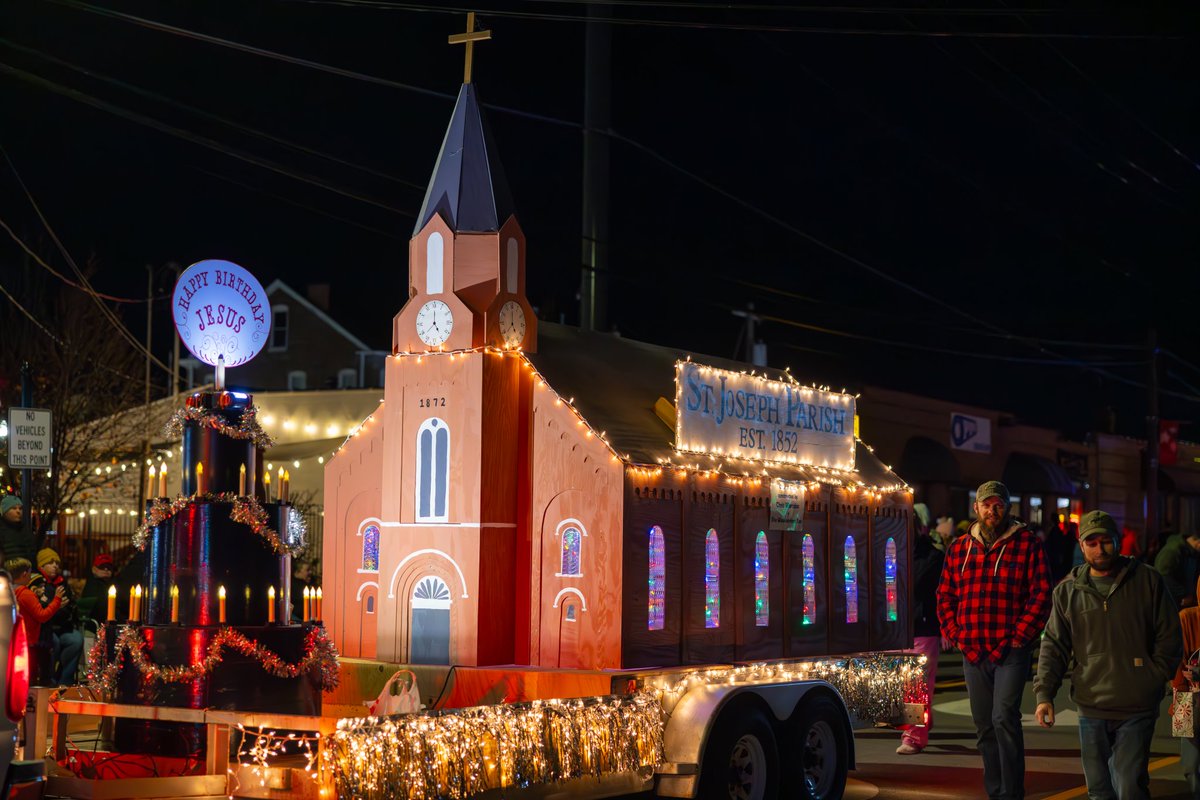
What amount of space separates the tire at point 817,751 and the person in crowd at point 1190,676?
7.38ft

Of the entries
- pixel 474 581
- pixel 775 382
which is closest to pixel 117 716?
pixel 474 581

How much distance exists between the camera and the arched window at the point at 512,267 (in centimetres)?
1033

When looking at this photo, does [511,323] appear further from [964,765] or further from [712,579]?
[964,765]

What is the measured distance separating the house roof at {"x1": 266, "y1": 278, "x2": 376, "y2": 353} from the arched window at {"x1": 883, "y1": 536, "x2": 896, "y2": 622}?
38123 millimetres

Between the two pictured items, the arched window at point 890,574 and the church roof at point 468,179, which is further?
the arched window at point 890,574

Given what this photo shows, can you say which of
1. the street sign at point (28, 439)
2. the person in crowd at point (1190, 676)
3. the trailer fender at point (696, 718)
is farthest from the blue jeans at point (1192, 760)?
the street sign at point (28, 439)

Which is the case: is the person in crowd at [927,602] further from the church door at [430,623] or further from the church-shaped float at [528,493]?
the church door at [430,623]

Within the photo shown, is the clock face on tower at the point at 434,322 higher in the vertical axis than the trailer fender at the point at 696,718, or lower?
higher

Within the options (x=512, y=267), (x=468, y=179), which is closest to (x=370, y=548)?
(x=512, y=267)

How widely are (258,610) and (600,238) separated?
10.9 metres

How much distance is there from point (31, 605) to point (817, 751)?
6953 mm

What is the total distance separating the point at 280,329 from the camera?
51656mm

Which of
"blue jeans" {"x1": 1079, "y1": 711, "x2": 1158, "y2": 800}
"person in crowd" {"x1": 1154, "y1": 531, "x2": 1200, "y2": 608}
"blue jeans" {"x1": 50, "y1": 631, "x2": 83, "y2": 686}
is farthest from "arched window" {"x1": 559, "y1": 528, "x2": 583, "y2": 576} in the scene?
"person in crowd" {"x1": 1154, "y1": 531, "x2": 1200, "y2": 608}

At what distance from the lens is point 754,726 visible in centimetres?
945
